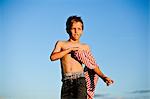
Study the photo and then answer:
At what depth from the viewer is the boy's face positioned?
441 cm

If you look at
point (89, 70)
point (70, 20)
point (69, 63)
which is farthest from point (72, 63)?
point (70, 20)

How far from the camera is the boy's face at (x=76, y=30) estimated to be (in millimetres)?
4406

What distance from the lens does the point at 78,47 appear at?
4445mm

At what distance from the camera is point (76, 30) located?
440cm

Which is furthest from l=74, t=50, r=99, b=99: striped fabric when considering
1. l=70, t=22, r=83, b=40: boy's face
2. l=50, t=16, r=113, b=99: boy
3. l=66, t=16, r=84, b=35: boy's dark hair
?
l=66, t=16, r=84, b=35: boy's dark hair

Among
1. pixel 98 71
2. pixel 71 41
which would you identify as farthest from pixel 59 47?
pixel 98 71

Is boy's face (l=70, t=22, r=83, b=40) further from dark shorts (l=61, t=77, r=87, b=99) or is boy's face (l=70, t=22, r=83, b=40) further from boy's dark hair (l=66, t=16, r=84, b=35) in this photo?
dark shorts (l=61, t=77, r=87, b=99)

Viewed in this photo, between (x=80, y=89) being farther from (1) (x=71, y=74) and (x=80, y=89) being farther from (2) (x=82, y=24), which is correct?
(2) (x=82, y=24)

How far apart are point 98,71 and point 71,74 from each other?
296mm

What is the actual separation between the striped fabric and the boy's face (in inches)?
5.8

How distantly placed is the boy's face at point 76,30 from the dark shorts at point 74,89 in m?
0.40

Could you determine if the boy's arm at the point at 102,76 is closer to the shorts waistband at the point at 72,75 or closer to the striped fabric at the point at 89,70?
the striped fabric at the point at 89,70

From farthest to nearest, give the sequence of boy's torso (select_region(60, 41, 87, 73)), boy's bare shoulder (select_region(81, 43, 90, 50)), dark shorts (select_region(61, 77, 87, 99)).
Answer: boy's bare shoulder (select_region(81, 43, 90, 50)) → boy's torso (select_region(60, 41, 87, 73)) → dark shorts (select_region(61, 77, 87, 99))

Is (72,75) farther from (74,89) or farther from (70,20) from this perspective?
(70,20)
